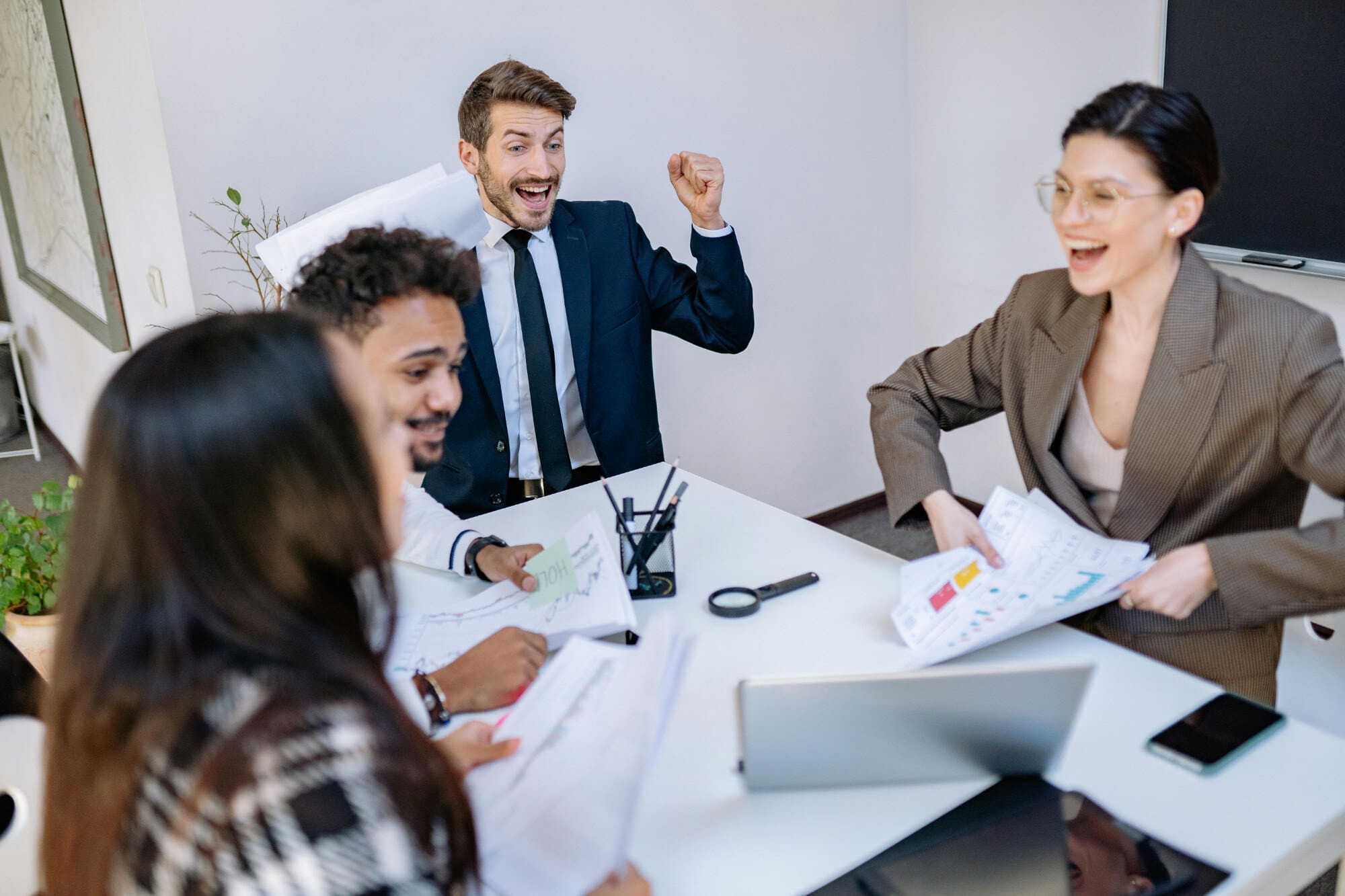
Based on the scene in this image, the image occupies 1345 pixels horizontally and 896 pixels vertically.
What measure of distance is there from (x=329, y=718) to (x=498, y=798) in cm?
38

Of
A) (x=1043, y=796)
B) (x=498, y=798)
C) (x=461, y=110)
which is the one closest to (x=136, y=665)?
(x=498, y=798)

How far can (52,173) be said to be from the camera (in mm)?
3773

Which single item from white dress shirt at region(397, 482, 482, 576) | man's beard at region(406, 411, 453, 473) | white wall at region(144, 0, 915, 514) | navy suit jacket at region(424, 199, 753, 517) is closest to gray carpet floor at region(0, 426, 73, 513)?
white wall at region(144, 0, 915, 514)

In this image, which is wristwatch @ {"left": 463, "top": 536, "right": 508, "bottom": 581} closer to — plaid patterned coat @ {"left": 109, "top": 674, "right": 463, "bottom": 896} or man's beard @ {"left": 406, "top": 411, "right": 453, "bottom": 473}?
man's beard @ {"left": 406, "top": 411, "right": 453, "bottom": 473}

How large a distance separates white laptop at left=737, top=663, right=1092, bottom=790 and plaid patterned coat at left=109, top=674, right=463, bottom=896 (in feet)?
1.44

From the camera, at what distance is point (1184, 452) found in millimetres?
1566

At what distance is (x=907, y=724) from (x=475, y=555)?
85 centimetres

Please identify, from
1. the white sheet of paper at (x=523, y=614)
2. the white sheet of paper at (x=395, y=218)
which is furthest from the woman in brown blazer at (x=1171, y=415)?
the white sheet of paper at (x=395, y=218)

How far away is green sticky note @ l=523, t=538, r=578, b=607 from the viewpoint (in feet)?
5.12

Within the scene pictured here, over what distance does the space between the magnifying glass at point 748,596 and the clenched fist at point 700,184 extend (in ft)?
3.22

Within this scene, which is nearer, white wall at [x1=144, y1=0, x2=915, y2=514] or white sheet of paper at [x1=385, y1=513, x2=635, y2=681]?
white sheet of paper at [x1=385, y1=513, x2=635, y2=681]

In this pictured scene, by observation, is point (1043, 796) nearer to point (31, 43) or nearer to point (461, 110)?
point (461, 110)

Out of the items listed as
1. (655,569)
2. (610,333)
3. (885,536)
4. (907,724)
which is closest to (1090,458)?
(655,569)

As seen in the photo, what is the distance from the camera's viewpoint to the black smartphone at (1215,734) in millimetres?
1150
